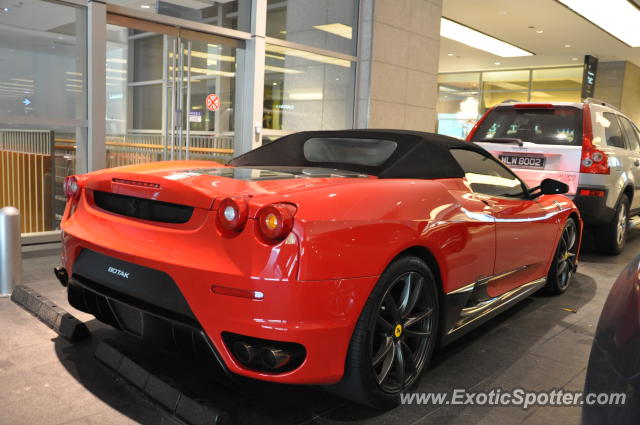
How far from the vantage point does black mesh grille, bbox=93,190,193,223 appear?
2.18 metres

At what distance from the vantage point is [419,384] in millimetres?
2621

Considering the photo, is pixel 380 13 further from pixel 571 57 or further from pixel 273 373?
pixel 571 57

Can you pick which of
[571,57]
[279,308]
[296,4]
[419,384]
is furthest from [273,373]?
[571,57]

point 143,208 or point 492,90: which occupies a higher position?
point 492,90

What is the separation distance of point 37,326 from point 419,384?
2.28m

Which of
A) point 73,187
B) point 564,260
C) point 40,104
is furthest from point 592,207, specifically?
point 40,104

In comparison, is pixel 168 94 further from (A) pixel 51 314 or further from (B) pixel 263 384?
(B) pixel 263 384

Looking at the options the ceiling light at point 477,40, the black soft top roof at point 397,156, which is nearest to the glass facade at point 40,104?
the black soft top roof at point 397,156

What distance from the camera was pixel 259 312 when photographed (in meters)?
1.91

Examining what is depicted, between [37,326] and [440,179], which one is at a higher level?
[440,179]

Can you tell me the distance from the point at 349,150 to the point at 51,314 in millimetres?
2055

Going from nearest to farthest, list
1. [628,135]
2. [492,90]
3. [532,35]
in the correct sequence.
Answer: [628,135]
[532,35]
[492,90]

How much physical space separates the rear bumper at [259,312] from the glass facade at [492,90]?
19.7m

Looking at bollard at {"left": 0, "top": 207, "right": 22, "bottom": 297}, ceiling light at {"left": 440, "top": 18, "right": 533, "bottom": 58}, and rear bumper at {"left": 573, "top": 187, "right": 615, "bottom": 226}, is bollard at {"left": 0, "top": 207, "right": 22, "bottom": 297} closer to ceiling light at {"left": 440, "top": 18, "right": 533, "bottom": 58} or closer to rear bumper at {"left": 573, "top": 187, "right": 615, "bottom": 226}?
rear bumper at {"left": 573, "top": 187, "right": 615, "bottom": 226}
